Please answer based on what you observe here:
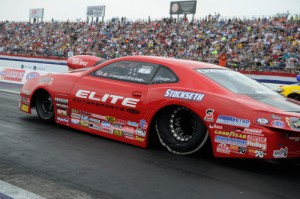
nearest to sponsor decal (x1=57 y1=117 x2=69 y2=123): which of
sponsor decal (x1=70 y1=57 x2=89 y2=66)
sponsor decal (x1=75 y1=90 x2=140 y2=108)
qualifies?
sponsor decal (x1=75 y1=90 x2=140 y2=108)

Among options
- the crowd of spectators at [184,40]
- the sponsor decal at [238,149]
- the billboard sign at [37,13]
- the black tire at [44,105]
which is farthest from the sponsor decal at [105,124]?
the billboard sign at [37,13]

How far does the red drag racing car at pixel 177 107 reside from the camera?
414cm

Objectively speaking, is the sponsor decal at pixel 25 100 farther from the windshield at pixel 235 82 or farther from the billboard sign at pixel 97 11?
the billboard sign at pixel 97 11

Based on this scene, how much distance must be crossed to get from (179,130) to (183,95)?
461 mm

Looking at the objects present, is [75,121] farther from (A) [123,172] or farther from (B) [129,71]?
(A) [123,172]

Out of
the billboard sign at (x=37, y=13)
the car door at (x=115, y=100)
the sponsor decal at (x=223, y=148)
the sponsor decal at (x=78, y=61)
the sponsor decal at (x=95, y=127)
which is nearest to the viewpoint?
the sponsor decal at (x=223, y=148)

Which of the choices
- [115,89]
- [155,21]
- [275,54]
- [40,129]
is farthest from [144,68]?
[155,21]

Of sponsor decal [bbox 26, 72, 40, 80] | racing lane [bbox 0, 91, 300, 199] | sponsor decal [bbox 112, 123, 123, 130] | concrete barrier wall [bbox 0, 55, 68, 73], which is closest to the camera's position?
racing lane [bbox 0, 91, 300, 199]

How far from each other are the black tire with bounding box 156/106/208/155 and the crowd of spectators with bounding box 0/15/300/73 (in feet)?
42.7

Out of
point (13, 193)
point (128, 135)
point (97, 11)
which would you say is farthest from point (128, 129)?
point (97, 11)

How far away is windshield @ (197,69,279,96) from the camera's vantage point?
482 centimetres

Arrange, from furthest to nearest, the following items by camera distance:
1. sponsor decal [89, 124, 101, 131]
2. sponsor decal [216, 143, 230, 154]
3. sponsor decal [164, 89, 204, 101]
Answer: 1. sponsor decal [89, 124, 101, 131]
2. sponsor decal [164, 89, 204, 101]
3. sponsor decal [216, 143, 230, 154]

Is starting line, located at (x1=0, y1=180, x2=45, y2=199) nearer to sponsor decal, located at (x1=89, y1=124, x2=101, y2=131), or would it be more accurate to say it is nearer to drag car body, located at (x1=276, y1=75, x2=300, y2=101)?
sponsor decal, located at (x1=89, y1=124, x2=101, y2=131)

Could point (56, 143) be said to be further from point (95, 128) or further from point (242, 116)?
point (242, 116)
